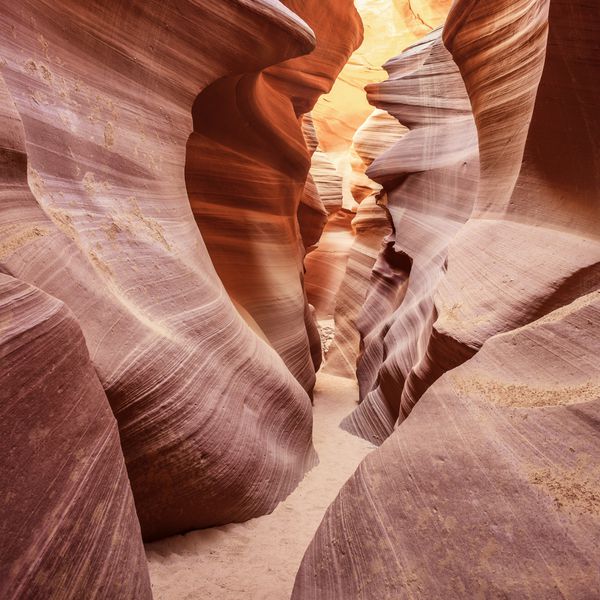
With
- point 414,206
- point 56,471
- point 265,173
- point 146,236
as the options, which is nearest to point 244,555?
A: point 56,471

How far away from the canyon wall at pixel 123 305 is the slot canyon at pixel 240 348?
0.01 metres

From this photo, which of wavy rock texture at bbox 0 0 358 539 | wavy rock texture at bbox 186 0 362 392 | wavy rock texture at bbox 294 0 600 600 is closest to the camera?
wavy rock texture at bbox 294 0 600 600

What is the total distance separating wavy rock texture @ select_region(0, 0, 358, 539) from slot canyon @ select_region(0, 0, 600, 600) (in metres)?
0.01

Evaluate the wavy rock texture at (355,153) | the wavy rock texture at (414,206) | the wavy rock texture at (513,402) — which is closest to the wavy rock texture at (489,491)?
the wavy rock texture at (513,402)

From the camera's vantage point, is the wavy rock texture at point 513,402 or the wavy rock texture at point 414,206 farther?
the wavy rock texture at point 414,206

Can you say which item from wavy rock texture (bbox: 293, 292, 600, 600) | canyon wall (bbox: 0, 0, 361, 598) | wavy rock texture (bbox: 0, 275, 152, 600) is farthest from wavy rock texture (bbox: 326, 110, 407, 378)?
wavy rock texture (bbox: 0, 275, 152, 600)

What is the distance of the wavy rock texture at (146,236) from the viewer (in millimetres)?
2217

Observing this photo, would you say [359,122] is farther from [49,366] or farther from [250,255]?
[49,366]

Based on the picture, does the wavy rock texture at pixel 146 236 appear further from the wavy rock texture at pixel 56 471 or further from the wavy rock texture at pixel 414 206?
the wavy rock texture at pixel 414 206

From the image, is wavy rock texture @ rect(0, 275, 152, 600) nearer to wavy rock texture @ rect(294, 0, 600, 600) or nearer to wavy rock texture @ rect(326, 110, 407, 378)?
A: wavy rock texture @ rect(294, 0, 600, 600)

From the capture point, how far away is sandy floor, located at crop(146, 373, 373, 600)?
2.34 metres

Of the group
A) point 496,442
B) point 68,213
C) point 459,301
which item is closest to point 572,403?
point 496,442

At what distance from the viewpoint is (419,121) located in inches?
255

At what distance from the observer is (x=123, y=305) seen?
7.93 feet
